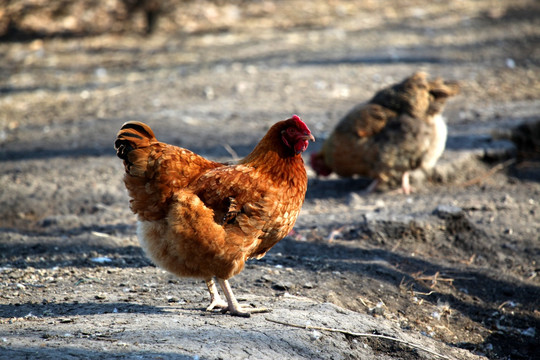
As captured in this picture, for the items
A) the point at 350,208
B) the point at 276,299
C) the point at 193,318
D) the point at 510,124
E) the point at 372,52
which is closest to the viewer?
the point at 193,318

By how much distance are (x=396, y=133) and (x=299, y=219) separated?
146 centimetres

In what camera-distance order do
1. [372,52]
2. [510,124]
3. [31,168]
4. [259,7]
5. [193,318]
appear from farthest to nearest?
[259,7] < [372,52] < [510,124] < [31,168] < [193,318]

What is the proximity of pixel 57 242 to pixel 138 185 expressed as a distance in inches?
60.4

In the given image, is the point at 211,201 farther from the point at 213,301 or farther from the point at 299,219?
the point at 299,219

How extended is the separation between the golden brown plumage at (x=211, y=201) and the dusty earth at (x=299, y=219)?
37 cm

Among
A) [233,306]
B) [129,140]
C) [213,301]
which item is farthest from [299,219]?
[129,140]

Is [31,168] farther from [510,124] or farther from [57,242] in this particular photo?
[510,124]

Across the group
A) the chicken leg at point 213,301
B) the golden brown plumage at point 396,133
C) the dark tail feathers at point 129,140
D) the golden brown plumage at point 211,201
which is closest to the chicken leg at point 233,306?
the golden brown plumage at point 211,201

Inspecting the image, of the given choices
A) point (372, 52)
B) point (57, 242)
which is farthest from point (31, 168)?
point (372, 52)

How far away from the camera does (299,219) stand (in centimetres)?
504

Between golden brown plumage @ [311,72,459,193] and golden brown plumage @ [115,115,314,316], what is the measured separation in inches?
98.7

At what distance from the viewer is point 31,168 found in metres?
6.11

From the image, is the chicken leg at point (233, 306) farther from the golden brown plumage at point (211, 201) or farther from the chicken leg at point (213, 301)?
the chicken leg at point (213, 301)

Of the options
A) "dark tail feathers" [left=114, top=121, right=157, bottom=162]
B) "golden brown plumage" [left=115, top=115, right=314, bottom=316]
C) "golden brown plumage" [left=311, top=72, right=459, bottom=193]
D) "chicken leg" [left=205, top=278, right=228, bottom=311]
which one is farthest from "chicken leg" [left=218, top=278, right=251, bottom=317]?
"golden brown plumage" [left=311, top=72, right=459, bottom=193]
